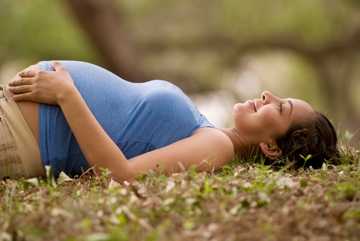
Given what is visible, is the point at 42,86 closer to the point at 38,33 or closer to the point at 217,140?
the point at 217,140

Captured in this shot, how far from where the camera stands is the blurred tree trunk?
14.2 m

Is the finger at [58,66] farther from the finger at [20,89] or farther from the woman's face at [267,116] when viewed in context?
the woman's face at [267,116]

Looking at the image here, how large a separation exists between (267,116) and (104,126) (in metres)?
0.99

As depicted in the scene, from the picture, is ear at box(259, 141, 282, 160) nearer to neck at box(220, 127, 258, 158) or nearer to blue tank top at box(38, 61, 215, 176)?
neck at box(220, 127, 258, 158)

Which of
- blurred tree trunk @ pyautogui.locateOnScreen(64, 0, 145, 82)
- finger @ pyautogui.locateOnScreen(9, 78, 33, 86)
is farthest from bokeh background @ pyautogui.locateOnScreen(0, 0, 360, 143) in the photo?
finger @ pyautogui.locateOnScreen(9, 78, 33, 86)

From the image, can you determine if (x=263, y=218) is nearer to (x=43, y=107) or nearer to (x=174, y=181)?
(x=174, y=181)

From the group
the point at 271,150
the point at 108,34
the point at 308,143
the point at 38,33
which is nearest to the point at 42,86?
the point at 271,150

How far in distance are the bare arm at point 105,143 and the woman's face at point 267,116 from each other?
0.25 metres

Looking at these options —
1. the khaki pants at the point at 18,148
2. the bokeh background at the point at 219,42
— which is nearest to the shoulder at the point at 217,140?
the khaki pants at the point at 18,148

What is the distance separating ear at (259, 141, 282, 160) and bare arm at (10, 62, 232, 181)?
37cm

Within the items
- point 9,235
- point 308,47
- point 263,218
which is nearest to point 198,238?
point 263,218

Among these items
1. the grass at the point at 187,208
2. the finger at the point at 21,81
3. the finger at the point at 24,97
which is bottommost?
the grass at the point at 187,208

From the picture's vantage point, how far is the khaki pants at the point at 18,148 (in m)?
5.18

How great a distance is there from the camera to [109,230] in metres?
3.75
